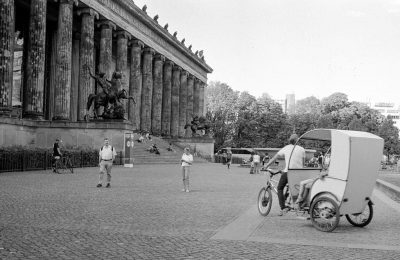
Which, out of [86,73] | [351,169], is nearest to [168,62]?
[86,73]

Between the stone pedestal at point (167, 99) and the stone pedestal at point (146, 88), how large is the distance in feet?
23.5

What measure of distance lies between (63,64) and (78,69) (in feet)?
36.0

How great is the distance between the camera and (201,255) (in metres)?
7.43

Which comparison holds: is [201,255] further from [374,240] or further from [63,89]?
[63,89]

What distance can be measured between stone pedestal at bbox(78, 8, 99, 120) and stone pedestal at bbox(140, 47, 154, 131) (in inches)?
628

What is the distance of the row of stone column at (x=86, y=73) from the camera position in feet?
101

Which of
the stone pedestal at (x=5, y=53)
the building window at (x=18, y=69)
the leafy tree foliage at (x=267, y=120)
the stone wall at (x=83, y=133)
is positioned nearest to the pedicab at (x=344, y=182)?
the stone pedestal at (x=5, y=53)

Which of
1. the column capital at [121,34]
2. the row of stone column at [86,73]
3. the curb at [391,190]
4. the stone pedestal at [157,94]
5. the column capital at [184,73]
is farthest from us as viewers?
the column capital at [184,73]

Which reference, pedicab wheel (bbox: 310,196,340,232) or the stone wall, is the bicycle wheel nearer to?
the stone wall

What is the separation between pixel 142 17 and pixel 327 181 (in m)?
45.6

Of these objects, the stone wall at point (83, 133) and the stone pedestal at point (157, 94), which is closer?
the stone wall at point (83, 133)

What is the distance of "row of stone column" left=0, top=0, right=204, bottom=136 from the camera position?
30656 mm

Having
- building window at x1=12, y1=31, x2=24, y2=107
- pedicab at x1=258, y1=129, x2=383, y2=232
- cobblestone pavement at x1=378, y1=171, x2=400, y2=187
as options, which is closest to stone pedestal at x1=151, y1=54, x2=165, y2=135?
building window at x1=12, y1=31, x2=24, y2=107

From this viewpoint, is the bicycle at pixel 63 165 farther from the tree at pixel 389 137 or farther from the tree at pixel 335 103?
the tree at pixel 335 103
